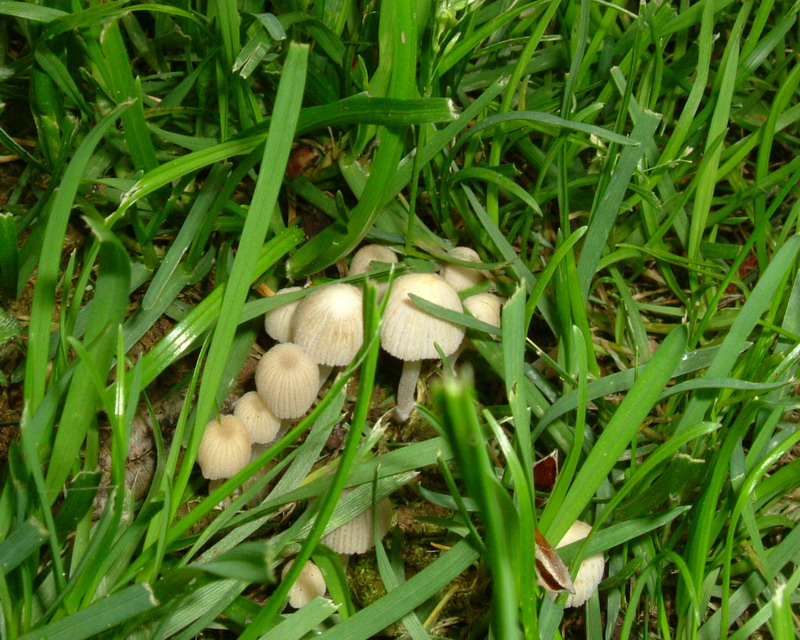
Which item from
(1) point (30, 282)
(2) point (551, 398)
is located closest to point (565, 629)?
(2) point (551, 398)

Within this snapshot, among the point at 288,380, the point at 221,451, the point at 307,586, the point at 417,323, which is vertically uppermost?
the point at 417,323

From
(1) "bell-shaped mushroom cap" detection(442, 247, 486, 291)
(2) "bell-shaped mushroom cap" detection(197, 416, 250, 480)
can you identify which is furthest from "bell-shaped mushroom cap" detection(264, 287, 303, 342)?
(1) "bell-shaped mushroom cap" detection(442, 247, 486, 291)

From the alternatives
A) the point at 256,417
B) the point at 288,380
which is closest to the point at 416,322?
the point at 288,380

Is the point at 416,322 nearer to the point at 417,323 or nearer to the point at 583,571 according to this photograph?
the point at 417,323

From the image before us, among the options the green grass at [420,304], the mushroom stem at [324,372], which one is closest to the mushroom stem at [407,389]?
the green grass at [420,304]

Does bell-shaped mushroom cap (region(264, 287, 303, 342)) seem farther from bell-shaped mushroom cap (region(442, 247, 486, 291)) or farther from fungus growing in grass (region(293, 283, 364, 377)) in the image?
bell-shaped mushroom cap (region(442, 247, 486, 291))

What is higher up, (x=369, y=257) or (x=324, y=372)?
(x=369, y=257)
